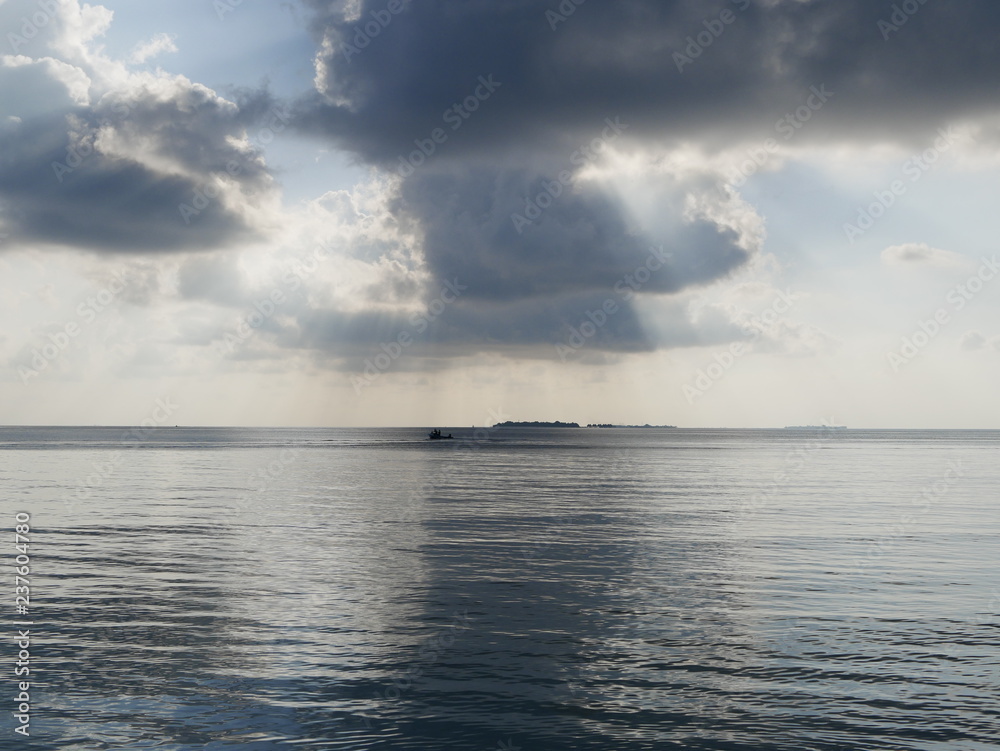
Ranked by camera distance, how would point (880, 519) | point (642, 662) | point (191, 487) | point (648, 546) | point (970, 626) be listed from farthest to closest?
point (191, 487), point (880, 519), point (648, 546), point (970, 626), point (642, 662)

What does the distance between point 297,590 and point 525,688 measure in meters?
14.5

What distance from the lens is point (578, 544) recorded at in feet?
149

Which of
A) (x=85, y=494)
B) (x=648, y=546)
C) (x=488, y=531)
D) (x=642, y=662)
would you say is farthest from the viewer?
(x=85, y=494)

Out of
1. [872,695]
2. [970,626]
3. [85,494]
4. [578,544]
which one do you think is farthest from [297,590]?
[85,494]

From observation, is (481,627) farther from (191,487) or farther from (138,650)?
(191,487)

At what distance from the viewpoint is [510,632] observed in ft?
84.5

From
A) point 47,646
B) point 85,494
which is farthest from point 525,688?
point 85,494

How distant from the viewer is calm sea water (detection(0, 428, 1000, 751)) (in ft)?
58.2

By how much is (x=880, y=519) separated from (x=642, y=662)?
40.6 m

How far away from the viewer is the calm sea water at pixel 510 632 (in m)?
17.8

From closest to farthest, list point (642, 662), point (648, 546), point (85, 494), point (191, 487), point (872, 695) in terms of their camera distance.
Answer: point (872, 695) → point (642, 662) → point (648, 546) → point (85, 494) → point (191, 487)

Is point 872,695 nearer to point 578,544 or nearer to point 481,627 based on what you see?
point 481,627

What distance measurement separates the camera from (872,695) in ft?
64.3

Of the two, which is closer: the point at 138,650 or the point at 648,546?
the point at 138,650
